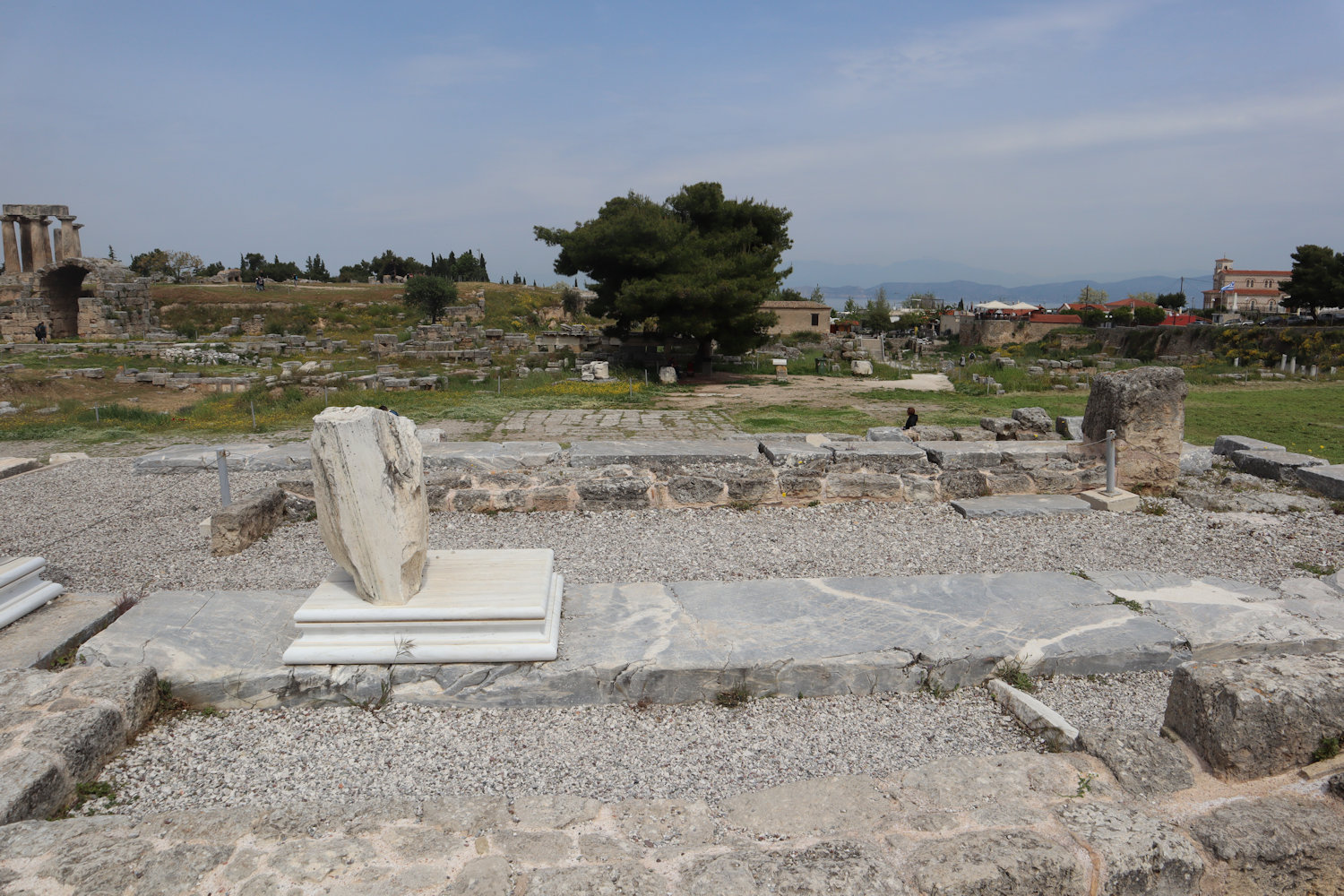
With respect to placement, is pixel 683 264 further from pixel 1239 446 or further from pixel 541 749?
pixel 541 749

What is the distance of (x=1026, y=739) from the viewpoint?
3291 millimetres

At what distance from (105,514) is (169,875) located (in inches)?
242

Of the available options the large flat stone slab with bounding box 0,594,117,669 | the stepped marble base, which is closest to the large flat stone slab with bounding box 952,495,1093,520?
the large flat stone slab with bounding box 0,594,117,669

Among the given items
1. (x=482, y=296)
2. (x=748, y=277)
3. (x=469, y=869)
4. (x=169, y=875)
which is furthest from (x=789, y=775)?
(x=482, y=296)

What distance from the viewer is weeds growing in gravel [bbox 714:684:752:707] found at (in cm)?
352

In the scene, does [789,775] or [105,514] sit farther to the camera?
[105,514]

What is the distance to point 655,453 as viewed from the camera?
7.32 meters

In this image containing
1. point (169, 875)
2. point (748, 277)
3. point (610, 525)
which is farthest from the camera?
point (748, 277)

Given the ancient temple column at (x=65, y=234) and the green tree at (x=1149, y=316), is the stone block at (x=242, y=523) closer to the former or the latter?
the ancient temple column at (x=65, y=234)

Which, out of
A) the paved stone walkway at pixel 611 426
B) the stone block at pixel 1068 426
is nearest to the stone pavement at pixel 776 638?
the stone block at pixel 1068 426

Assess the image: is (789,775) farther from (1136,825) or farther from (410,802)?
(410,802)

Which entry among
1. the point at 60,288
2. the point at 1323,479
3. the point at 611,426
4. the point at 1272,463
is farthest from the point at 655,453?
the point at 60,288

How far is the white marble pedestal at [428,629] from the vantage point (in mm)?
3531

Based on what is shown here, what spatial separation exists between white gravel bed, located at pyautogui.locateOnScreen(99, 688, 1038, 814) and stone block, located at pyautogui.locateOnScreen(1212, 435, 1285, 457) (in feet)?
24.8
